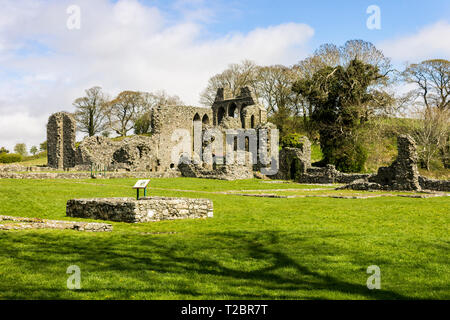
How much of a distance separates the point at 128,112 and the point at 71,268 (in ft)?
202

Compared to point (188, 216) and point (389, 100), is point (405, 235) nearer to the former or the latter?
point (188, 216)

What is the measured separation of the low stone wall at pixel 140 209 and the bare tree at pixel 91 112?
51032mm

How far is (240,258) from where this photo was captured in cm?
718

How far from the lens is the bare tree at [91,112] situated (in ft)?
202

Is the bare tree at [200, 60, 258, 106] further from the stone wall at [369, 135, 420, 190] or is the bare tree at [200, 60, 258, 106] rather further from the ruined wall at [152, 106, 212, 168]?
the stone wall at [369, 135, 420, 190]

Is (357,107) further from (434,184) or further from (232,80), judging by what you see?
(232,80)

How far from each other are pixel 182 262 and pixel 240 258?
101 cm

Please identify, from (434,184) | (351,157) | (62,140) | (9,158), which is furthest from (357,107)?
(9,158)

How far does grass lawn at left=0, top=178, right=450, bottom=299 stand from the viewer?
17.6ft

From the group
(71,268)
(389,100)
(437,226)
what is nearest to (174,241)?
(71,268)

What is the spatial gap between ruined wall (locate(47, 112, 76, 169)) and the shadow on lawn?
3516 centimetres

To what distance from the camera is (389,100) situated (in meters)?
37.8

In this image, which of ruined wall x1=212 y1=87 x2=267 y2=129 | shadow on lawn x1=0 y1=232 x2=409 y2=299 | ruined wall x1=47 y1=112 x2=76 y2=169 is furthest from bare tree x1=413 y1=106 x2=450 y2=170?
ruined wall x1=47 y1=112 x2=76 y2=169
